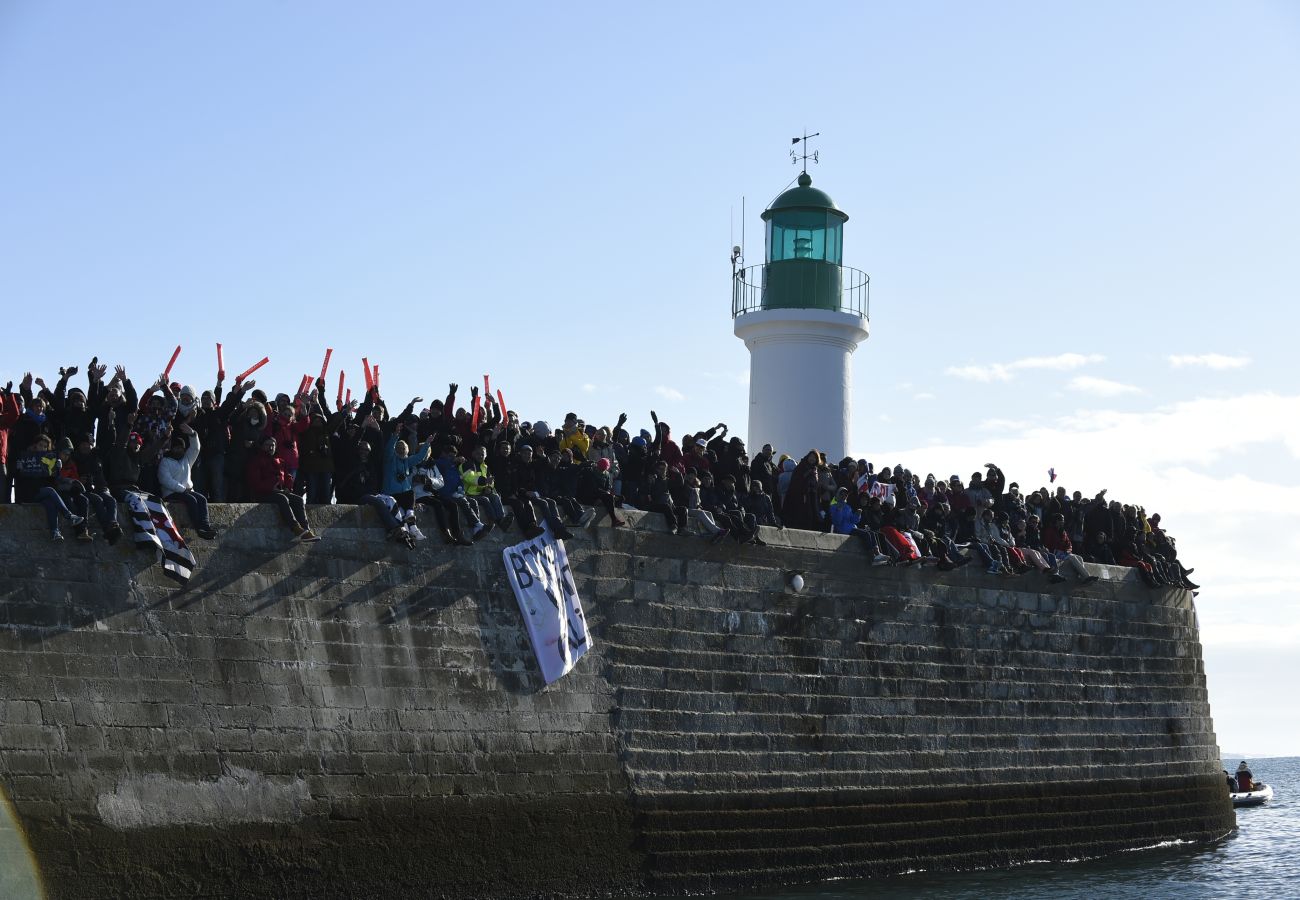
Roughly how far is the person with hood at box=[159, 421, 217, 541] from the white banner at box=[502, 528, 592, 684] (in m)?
3.51

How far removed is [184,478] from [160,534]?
2.00ft

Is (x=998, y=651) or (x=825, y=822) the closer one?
(x=825, y=822)

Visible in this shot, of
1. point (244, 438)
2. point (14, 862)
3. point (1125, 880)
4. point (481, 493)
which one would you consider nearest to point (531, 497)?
point (481, 493)

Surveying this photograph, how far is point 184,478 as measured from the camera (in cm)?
1420

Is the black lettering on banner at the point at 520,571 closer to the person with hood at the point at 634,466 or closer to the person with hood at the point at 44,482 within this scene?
the person with hood at the point at 634,466

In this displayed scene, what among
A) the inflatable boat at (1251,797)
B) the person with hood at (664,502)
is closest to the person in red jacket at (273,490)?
the person with hood at (664,502)

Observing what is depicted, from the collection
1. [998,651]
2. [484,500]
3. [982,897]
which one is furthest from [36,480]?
[998,651]

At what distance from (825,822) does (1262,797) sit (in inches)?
859

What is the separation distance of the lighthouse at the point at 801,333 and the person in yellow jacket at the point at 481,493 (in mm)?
11697

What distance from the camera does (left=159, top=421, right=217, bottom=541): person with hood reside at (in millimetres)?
14086

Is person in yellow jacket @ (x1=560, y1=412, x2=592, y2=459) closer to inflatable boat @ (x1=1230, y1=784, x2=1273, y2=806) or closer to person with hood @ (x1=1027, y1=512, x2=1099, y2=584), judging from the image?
person with hood @ (x1=1027, y1=512, x2=1099, y2=584)

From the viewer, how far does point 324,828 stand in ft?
47.4

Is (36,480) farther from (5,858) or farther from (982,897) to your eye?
(982,897)

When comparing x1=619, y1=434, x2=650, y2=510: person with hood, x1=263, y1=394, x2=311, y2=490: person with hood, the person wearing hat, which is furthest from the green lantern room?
x1=263, y1=394, x2=311, y2=490: person with hood
